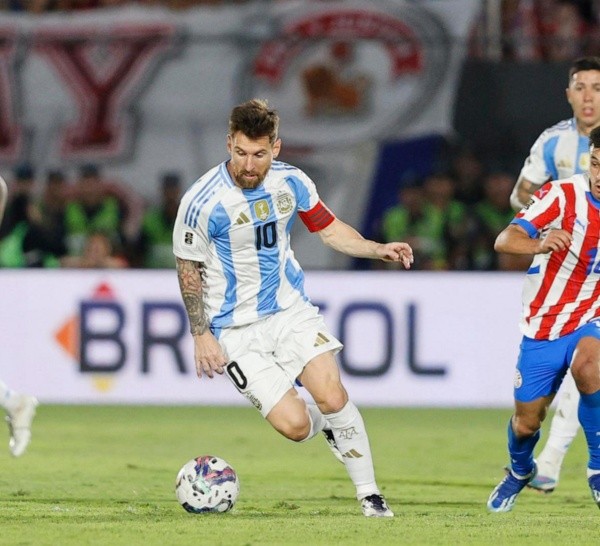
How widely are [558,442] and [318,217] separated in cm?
209

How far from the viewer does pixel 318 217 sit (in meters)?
6.55

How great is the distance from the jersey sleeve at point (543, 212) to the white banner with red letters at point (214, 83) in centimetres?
852

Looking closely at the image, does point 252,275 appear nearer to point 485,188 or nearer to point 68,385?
point 68,385

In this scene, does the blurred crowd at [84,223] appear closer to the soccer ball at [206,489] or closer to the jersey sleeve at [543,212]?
the soccer ball at [206,489]

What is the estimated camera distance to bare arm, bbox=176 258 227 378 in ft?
20.2

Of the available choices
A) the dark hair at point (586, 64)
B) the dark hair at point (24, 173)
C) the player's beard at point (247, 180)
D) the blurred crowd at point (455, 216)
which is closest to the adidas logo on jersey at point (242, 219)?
the player's beard at point (247, 180)

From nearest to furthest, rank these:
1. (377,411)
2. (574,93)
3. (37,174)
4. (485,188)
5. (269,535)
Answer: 1. (269,535)
2. (574,93)
3. (377,411)
4. (485,188)
5. (37,174)

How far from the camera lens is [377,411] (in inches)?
459

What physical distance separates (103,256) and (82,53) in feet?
12.0

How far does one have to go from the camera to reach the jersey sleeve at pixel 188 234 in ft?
20.6

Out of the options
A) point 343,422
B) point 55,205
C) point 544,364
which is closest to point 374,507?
point 343,422

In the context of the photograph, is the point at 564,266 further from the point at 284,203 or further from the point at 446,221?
the point at 446,221

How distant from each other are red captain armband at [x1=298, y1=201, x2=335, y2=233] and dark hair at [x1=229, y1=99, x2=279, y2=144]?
0.53m

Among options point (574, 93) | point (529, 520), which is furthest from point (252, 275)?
point (574, 93)
